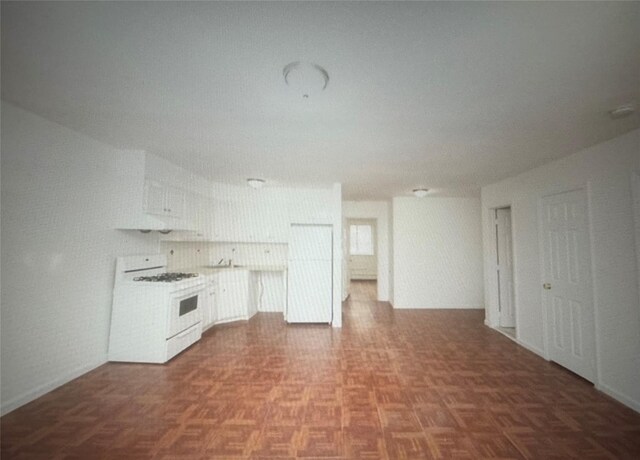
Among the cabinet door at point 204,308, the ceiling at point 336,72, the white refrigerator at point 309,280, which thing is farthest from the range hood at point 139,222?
the white refrigerator at point 309,280

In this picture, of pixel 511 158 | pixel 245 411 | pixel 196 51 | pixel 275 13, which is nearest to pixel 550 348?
pixel 511 158

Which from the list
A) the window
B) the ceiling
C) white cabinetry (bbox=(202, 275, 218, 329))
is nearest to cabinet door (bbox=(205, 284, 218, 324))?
white cabinetry (bbox=(202, 275, 218, 329))

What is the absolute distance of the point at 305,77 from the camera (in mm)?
1606

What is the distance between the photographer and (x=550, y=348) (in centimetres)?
326

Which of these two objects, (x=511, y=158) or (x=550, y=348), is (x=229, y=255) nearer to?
(x=511, y=158)

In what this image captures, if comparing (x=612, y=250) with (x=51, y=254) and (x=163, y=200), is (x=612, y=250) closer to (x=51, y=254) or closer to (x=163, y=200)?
(x=163, y=200)

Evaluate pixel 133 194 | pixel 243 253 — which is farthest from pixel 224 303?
pixel 133 194

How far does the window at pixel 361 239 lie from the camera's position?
10.1 meters

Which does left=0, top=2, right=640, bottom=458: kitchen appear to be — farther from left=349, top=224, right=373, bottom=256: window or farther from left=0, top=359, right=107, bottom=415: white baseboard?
left=349, top=224, right=373, bottom=256: window

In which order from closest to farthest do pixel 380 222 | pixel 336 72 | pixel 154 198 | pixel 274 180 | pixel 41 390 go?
pixel 336 72
pixel 41 390
pixel 154 198
pixel 274 180
pixel 380 222

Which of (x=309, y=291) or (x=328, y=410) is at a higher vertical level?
(x=309, y=291)

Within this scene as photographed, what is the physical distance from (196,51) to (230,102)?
52 cm

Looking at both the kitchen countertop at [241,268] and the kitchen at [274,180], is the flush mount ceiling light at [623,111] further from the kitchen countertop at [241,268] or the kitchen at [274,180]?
the kitchen countertop at [241,268]

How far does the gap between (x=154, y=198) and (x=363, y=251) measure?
7.95 metres
